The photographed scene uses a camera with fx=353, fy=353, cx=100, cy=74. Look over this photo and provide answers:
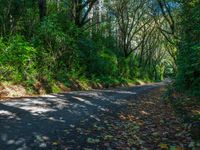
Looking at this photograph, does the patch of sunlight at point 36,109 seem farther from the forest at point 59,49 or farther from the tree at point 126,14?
the tree at point 126,14

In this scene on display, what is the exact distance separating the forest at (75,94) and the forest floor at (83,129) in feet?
0.06

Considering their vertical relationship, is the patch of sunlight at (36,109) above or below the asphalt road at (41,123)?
above

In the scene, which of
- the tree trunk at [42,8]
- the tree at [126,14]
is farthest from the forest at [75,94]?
the tree at [126,14]

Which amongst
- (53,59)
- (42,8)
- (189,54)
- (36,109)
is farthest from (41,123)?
(42,8)

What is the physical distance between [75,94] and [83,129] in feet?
28.1

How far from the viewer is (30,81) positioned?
1602cm

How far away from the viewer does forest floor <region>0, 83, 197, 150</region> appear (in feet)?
23.1

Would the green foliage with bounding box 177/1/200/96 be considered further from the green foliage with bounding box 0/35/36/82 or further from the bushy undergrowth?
the green foliage with bounding box 0/35/36/82

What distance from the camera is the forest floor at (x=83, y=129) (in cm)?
705

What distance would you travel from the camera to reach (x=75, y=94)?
56.1 feet

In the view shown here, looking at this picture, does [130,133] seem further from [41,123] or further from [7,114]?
[7,114]

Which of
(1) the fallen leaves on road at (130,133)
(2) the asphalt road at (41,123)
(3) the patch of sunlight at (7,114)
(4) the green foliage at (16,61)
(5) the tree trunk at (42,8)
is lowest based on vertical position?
(1) the fallen leaves on road at (130,133)

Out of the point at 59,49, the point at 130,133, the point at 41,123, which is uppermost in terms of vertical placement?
the point at 59,49

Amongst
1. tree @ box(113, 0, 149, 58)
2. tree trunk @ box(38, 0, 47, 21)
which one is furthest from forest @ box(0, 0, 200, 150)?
tree @ box(113, 0, 149, 58)
